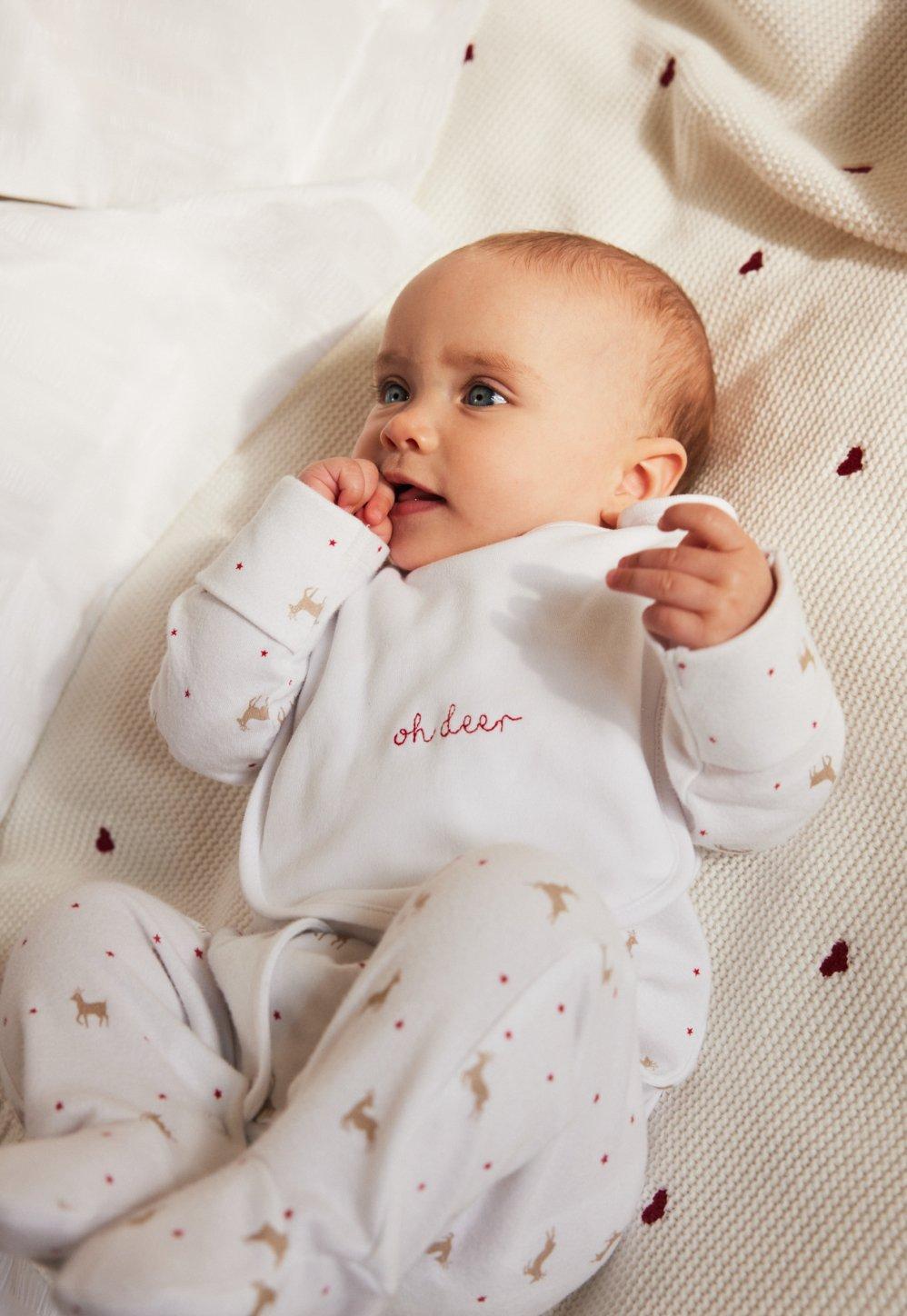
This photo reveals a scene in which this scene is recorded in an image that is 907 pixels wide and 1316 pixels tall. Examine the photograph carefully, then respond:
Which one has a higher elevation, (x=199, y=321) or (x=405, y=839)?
(x=199, y=321)

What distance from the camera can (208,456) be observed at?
4.87 ft

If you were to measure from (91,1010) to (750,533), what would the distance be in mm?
804

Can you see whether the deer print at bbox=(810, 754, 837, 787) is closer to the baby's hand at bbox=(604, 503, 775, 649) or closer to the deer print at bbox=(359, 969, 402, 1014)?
the baby's hand at bbox=(604, 503, 775, 649)

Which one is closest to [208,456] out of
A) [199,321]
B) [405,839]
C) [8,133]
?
[199,321]

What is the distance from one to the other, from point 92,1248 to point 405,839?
0.41 meters

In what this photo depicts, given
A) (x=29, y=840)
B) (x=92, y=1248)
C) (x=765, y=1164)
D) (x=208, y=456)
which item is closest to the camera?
(x=92, y=1248)

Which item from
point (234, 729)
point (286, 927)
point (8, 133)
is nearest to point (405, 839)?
point (286, 927)

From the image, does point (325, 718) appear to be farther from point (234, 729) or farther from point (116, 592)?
point (116, 592)

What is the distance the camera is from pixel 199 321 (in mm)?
1435

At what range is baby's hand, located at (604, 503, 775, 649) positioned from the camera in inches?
37.0

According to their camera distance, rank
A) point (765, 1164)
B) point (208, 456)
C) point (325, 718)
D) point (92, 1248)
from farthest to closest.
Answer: point (208, 456) → point (325, 718) → point (765, 1164) → point (92, 1248)

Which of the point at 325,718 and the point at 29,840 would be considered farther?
the point at 29,840

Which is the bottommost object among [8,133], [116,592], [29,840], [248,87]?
[29,840]

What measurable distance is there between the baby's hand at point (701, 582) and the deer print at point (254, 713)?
1.24 feet
